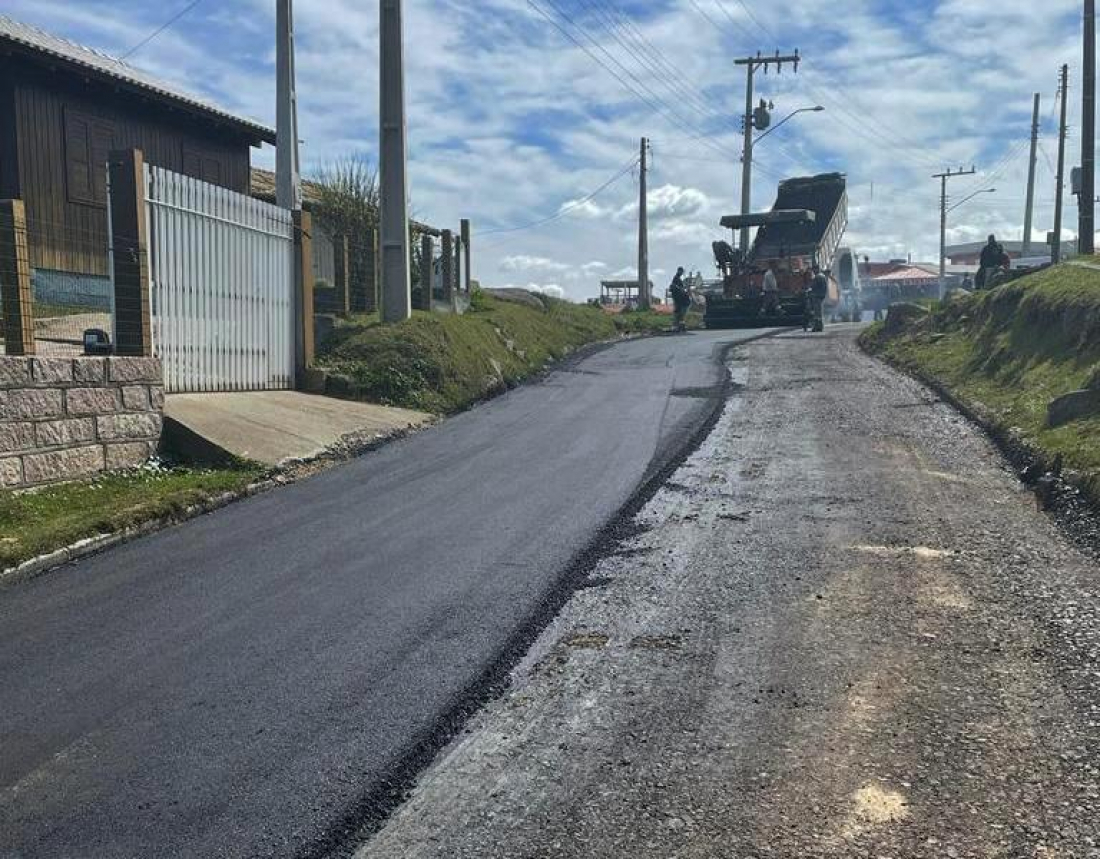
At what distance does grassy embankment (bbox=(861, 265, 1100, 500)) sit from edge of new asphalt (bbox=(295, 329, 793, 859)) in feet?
11.4

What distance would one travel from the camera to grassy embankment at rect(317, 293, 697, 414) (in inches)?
567

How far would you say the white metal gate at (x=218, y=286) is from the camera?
11.2 metres

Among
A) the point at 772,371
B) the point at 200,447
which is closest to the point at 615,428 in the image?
the point at 200,447

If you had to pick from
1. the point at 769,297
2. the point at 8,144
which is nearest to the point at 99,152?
the point at 8,144

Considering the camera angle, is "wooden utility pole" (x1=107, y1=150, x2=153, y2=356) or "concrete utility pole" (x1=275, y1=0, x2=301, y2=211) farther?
"concrete utility pole" (x1=275, y1=0, x2=301, y2=211)

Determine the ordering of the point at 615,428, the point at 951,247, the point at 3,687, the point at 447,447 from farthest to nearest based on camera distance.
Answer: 1. the point at 951,247
2. the point at 615,428
3. the point at 447,447
4. the point at 3,687

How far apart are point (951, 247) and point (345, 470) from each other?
132 m

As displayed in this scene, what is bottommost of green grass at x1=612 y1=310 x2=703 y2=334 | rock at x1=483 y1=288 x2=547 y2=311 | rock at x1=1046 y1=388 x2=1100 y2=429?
rock at x1=1046 y1=388 x2=1100 y2=429

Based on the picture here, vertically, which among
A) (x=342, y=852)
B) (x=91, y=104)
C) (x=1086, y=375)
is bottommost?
(x=342, y=852)

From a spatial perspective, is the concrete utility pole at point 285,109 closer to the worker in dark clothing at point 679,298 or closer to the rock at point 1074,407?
the rock at point 1074,407

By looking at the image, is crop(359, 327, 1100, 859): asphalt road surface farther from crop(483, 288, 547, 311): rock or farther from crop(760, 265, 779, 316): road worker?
crop(760, 265, 779, 316): road worker

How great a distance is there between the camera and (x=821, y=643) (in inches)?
212

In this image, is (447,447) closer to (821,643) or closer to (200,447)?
(200,447)

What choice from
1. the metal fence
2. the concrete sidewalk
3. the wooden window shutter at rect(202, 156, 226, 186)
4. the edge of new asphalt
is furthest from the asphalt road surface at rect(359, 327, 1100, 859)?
the wooden window shutter at rect(202, 156, 226, 186)
